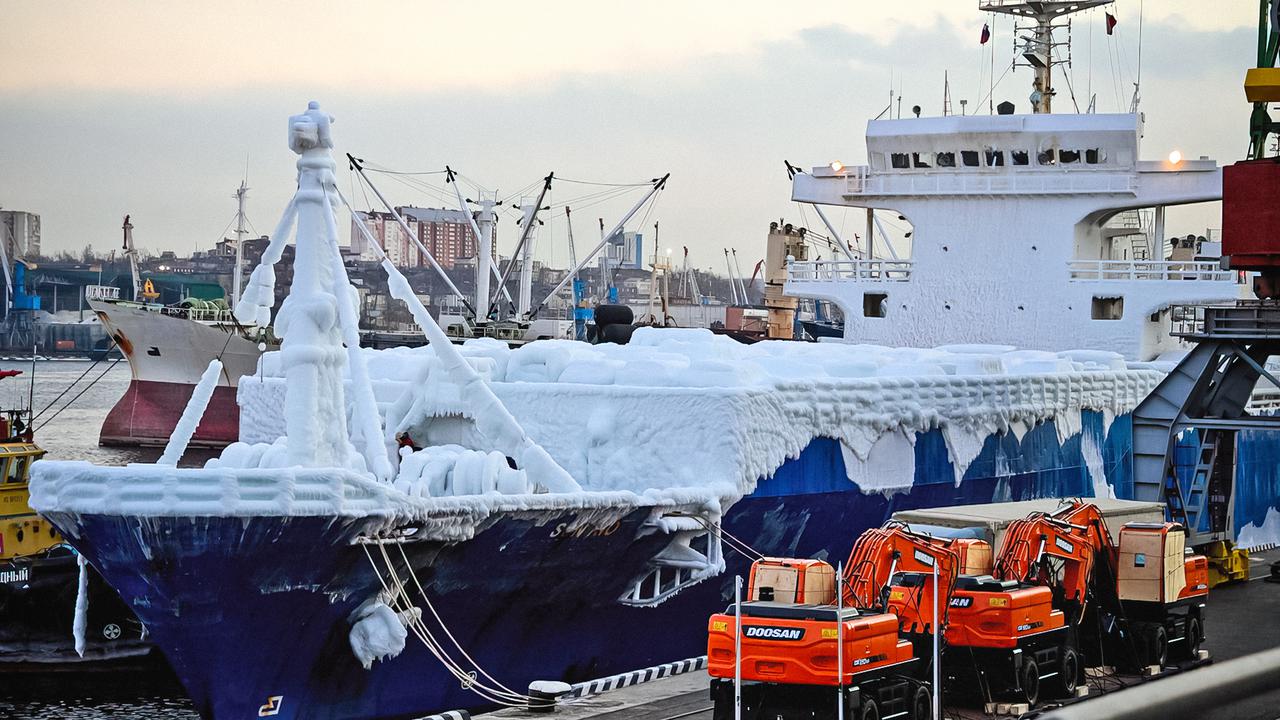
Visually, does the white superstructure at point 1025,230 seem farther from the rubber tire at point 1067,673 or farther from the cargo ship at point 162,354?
the cargo ship at point 162,354

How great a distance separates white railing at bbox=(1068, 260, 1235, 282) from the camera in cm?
2720

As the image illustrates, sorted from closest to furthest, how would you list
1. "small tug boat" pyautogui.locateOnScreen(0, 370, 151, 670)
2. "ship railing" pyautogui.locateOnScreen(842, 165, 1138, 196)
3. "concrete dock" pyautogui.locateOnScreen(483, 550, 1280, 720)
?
"concrete dock" pyautogui.locateOnScreen(483, 550, 1280, 720), "small tug boat" pyautogui.locateOnScreen(0, 370, 151, 670), "ship railing" pyautogui.locateOnScreen(842, 165, 1138, 196)

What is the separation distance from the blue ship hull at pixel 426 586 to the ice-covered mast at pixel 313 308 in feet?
4.55

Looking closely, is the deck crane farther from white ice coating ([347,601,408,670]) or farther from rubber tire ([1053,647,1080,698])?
white ice coating ([347,601,408,670])

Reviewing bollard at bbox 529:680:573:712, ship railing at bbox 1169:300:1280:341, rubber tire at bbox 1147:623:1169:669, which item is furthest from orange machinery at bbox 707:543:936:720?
ship railing at bbox 1169:300:1280:341

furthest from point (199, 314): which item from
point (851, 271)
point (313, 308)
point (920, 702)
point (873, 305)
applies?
point (920, 702)

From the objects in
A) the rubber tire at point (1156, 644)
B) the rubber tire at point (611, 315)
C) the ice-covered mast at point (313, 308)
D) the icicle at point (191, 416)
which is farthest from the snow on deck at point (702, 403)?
the rubber tire at point (611, 315)

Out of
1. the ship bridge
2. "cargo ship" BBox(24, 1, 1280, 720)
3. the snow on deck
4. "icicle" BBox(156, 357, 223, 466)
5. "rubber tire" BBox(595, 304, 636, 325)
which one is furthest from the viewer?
"rubber tire" BBox(595, 304, 636, 325)

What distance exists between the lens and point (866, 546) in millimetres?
14438

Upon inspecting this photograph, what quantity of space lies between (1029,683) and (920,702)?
1.59 m

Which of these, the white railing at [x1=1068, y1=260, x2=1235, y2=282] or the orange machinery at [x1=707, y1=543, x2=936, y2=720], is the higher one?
the white railing at [x1=1068, y1=260, x2=1235, y2=282]

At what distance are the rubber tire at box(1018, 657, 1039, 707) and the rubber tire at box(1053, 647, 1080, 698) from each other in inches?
18.6

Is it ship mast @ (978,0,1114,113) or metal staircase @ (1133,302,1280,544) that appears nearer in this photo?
metal staircase @ (1133,302,1280,544)

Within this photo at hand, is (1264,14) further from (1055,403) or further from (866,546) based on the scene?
(866,546)
